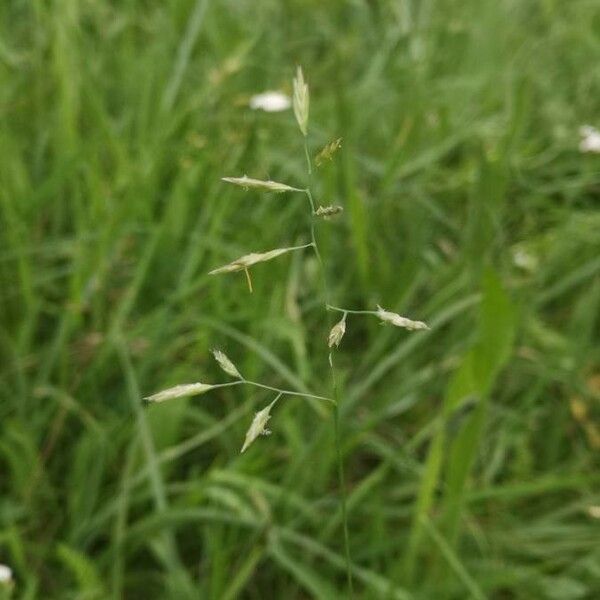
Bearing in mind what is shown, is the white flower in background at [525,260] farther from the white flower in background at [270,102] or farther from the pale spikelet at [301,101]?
the pale spikelet at [301,101]

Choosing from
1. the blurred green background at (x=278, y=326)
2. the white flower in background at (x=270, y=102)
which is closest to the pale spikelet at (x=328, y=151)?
the blurred green background at (x=278, y=326)

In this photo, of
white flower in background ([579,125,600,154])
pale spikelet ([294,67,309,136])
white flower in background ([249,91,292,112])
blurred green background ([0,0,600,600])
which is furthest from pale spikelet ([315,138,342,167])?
white flower in background ([579,125,600,154])

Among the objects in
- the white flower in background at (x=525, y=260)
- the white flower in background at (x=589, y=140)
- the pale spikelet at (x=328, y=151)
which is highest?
the pale spikelet at (x=328, y=151)

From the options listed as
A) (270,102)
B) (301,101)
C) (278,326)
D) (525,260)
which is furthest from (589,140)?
(301,101)

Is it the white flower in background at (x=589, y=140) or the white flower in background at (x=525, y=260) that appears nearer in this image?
the white flower in background at (x=525, y=260)

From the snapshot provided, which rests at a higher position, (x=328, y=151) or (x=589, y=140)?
(x=328, y=151)

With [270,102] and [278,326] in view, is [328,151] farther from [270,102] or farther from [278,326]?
[270,102]

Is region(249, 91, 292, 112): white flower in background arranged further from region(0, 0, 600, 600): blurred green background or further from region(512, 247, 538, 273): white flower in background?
region(512, 247, 538, 273): white flower in background
